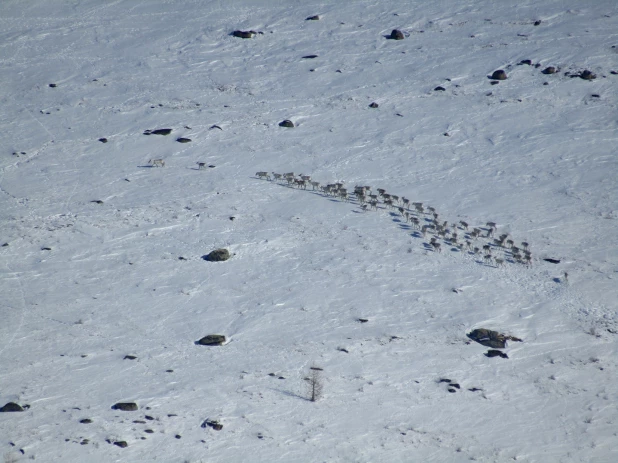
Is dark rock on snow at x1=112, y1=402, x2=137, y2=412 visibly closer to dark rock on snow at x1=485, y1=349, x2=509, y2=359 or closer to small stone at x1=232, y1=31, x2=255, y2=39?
dark rock on snow at x1=485, y1=349, x2=509, y2=359

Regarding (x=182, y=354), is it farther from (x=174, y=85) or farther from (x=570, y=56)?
(x=570, y=56)

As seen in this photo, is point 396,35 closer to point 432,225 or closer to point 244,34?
point 244,34

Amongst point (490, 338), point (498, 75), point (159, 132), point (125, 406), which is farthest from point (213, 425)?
point (498, 75)

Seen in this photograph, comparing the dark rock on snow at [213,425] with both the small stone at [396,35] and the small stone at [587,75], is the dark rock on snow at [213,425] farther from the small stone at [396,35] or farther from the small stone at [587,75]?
the small stone at [396,35]

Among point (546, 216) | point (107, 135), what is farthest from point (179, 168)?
point (546, 216)

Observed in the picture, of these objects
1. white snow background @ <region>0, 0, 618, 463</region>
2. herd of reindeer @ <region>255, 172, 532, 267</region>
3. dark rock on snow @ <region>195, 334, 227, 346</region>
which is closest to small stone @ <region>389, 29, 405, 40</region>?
white snow background @ <region>0, 0, 618, 463</region>

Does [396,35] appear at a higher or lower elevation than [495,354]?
higher

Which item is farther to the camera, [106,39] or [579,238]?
[106,39]
